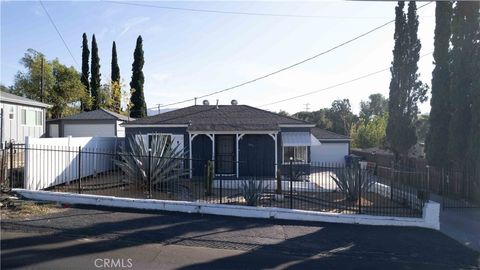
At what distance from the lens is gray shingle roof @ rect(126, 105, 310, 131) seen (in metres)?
19.0

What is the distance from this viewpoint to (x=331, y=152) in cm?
3266

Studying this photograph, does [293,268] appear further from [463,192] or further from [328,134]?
[328,134]

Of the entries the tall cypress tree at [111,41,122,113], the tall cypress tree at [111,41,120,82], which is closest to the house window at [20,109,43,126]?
the tall cypress tree at [111,41,122,113]

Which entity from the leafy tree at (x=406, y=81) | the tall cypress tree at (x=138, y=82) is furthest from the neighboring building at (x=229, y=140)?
the tall cypress tree at (x=138, y=82)

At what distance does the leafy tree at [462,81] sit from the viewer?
1491 centimetres

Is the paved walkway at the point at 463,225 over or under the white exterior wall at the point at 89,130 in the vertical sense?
under

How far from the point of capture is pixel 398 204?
1308 centimetres

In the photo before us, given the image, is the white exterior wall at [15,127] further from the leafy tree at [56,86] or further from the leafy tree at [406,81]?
the leafy tree at [406,81]

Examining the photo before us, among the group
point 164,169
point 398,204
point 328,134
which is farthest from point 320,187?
point 328,134

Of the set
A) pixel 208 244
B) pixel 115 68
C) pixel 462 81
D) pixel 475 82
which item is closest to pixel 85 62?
pixel 115 68

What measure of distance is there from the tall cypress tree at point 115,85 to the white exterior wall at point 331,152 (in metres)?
24.5

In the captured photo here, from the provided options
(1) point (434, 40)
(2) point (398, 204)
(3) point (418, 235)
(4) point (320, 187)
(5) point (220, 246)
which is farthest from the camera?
(1) point (434, 40)

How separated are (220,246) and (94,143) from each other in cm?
1208

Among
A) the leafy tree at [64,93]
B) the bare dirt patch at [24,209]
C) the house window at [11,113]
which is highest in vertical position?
the leafy tree at [64,93]
